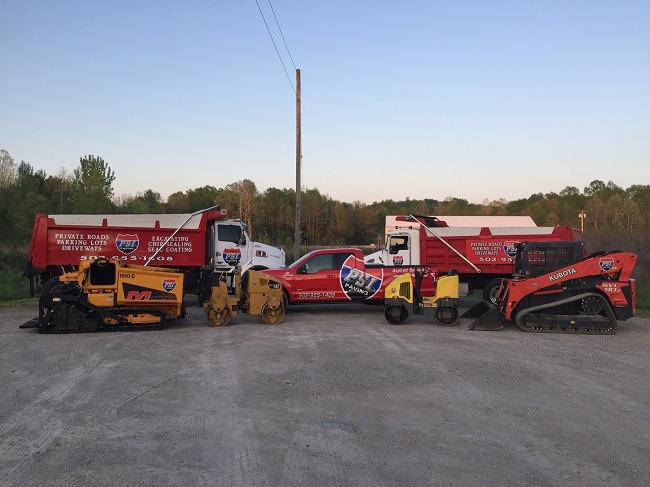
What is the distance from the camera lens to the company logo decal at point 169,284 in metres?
11.4

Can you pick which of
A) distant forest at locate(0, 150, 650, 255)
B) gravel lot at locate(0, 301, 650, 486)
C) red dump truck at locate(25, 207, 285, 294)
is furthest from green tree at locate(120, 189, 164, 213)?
gravel lot at locate(0, 301, 650, 486)

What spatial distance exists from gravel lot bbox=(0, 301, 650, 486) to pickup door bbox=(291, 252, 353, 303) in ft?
10.6

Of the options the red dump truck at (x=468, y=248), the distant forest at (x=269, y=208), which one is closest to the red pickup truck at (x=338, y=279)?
the red dump truck at (x=468, y=248)

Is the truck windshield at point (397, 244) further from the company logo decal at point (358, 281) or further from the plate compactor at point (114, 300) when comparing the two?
the plate compactor at point (114, 300)

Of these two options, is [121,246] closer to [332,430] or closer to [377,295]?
[377,295]

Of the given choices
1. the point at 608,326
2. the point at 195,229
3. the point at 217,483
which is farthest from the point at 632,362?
the point at 195,229

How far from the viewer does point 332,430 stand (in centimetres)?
545

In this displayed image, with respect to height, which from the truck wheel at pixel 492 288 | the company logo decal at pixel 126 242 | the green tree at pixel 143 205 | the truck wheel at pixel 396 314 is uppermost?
the green tree at pixel 143 205

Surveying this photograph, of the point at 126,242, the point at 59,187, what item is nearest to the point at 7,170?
the point at 59,187

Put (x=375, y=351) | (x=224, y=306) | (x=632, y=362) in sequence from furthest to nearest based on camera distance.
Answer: (x=224, y=306)
(x=375, y=351)
(x=632, y=362)

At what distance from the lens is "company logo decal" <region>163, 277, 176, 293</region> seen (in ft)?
37.5

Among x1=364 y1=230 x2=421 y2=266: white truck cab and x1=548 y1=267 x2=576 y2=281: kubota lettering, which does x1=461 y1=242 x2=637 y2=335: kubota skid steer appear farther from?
x1=364 y1=230 x2=421 y2=266: white truck cab

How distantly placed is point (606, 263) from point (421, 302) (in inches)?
154

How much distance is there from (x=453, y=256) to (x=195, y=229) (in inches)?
301
